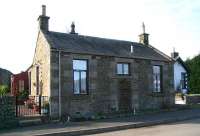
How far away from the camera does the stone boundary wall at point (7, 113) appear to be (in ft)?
59.3

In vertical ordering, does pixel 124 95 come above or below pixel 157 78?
below

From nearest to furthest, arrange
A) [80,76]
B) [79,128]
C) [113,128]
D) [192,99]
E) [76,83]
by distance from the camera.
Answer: [79,128] → [113,128] → [76,83] → [80,76] → [192,99]

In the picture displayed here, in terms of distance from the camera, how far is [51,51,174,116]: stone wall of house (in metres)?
21.0

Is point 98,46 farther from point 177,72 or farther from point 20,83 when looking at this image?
point 177,72

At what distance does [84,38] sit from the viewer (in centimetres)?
2512

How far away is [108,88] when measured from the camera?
75.9ft

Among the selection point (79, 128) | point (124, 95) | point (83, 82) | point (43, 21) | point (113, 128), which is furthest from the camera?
point (124, 95)

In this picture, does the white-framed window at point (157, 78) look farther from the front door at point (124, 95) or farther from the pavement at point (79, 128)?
the pavement at point (79, 128)

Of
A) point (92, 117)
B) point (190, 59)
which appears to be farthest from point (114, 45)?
point (190, 59)

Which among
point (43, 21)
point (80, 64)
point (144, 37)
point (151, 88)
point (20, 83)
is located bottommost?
point (151, 88)

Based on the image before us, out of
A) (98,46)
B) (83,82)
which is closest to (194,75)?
(98,46)

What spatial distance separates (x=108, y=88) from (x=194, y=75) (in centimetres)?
1972

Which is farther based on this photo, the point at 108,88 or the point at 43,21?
the point at 108,88

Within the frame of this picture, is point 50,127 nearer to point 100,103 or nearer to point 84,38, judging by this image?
point 100,103
